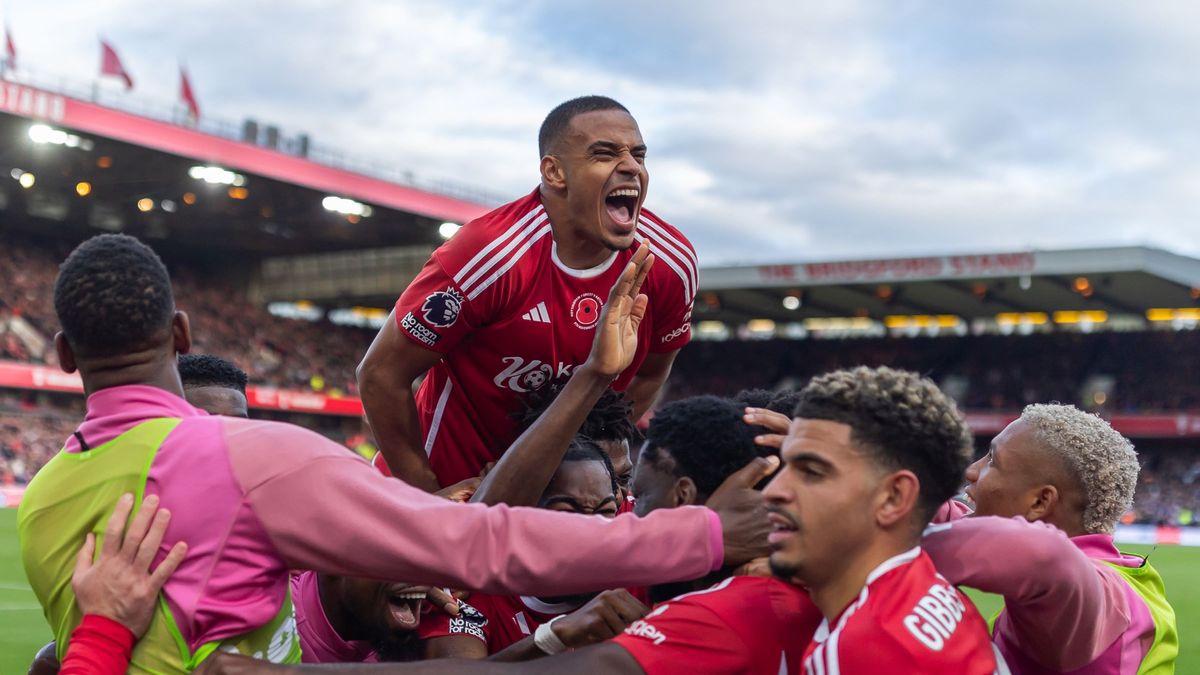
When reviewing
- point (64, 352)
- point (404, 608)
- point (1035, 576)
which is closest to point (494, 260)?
point (404, 608)

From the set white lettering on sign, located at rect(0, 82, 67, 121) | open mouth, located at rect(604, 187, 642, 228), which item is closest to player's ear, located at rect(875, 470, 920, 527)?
open mouth, located at rect(604, 187, 642, 228)

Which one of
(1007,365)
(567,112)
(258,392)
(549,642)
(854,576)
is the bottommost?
(258,392)

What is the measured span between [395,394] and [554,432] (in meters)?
1.15

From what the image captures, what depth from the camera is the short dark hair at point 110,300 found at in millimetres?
2602

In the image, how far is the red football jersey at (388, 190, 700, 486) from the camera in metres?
4.32

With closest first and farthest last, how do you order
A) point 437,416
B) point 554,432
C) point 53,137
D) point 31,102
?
point 554,432 → point 437,416 → point 31,102 → point 53,137

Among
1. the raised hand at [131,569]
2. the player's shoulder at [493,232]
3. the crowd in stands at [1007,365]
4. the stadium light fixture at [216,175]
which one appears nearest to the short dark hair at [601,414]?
the player's shoulder at [493,232]

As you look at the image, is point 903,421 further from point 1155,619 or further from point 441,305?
point 441,305

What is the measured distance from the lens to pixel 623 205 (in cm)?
450

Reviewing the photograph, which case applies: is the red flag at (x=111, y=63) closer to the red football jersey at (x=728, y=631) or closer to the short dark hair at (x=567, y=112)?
the short dark hair at (x=567, y=112)

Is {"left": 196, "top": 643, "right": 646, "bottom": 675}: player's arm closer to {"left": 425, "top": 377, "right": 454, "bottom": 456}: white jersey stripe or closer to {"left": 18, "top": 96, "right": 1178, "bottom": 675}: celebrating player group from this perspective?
{"left": 18, "top": 96, "right": 1178, "bottom": 675}: celebrating player group

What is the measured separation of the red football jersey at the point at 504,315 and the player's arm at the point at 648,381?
0.73 ft

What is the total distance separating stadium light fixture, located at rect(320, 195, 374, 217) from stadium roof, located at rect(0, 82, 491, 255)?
0.34 ft

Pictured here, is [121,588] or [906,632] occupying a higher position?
[906,632]
